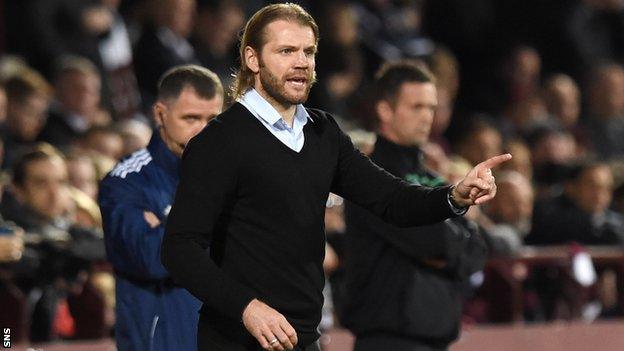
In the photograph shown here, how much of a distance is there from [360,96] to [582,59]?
331 centimetres

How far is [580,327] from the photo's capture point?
369 inches

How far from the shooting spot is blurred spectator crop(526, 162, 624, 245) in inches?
403

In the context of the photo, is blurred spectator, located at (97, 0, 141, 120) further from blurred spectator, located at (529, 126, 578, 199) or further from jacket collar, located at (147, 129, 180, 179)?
jacket collar, located at (147, 129, 180, 179)

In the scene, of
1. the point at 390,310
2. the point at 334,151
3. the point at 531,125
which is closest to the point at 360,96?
the point at 531,125

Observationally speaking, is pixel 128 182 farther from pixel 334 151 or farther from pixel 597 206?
pixel 597 206

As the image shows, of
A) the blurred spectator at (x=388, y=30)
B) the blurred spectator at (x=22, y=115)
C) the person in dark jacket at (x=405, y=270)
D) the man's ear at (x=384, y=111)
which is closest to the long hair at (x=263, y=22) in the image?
the person in dark jacket at (x=405, y=270)

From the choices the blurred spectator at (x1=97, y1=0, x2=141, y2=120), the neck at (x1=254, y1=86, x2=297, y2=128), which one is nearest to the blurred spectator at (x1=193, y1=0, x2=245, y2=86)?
the blurred spectator at (x1=97, y1=0, x2=141, y2=120)

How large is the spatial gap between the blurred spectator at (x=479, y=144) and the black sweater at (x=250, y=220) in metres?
6.64

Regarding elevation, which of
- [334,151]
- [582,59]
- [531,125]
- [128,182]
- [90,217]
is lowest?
[90,217]

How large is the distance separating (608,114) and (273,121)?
9.04 meters

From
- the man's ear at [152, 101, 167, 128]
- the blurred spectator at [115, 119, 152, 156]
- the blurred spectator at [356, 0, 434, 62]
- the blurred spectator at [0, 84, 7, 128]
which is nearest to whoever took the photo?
the man's ear at [152, 101, 167, 128]

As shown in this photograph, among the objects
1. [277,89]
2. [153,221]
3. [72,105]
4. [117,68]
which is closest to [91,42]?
[117,68]

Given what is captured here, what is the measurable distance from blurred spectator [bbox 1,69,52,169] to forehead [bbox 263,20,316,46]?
4.99 meters

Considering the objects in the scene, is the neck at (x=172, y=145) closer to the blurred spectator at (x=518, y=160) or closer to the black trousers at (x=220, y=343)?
the black trousers at (x=220, y=343)
